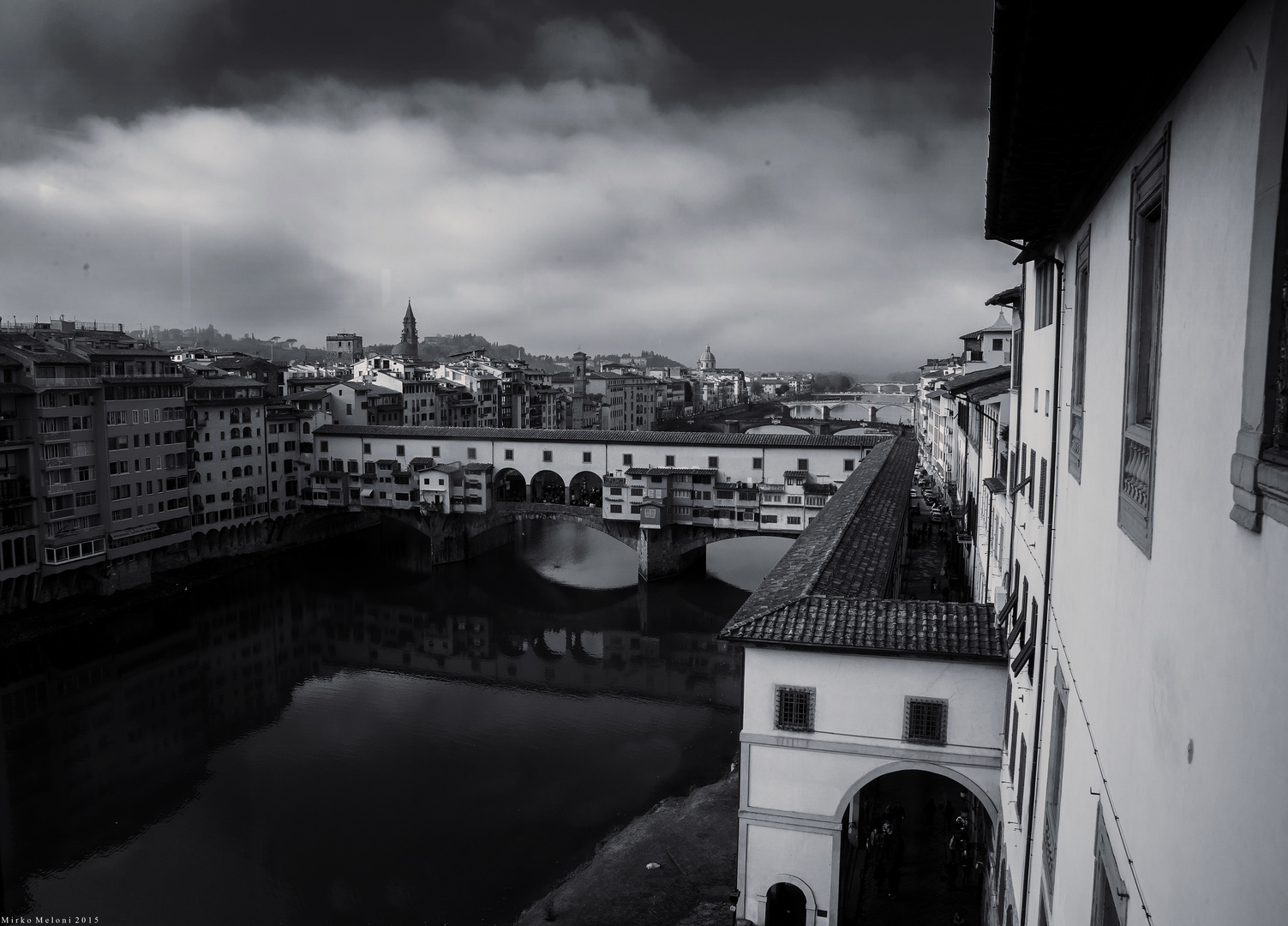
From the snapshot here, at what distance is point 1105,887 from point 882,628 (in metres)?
8.20

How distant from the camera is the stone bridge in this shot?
3872 cm

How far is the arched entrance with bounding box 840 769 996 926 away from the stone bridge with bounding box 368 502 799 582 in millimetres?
20865

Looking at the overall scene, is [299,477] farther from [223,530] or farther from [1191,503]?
[1191,503]

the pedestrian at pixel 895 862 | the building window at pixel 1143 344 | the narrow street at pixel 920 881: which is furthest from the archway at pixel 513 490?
the building window at pixel 1143 344

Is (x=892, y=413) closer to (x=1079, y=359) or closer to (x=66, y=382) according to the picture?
(x=66, y=382)

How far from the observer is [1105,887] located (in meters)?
4.35

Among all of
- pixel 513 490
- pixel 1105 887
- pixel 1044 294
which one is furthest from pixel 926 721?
pixel 513 490

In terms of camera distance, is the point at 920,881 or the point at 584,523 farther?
the point at 584,523

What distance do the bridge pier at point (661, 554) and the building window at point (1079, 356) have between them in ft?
106

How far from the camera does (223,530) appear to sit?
40844 mm

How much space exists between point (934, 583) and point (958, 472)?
19.3ft

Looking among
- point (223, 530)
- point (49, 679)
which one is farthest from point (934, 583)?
point (223, 530)

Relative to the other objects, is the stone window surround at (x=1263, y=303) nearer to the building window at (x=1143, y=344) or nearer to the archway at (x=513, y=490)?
the building window at (x=1143, y=344)

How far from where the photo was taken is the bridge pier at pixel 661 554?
126 feet
